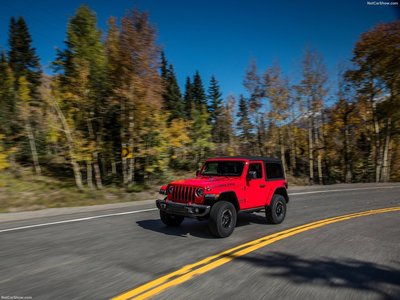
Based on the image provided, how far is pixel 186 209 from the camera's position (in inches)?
275

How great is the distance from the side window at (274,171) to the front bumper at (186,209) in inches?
111

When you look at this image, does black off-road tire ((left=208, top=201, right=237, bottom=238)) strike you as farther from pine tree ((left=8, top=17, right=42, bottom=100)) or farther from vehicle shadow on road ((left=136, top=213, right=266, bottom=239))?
pine tree ((left=8, top=17, right=42, bottom=100))

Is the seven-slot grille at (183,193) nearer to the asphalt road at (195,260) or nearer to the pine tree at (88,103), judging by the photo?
the asphalt road at (195,260)

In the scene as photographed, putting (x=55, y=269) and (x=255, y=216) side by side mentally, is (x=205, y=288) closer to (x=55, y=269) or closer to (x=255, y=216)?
(x=55, y=269)

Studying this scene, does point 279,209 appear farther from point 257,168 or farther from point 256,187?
point 257,168

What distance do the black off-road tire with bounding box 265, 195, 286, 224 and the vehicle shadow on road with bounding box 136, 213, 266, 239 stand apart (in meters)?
0.45

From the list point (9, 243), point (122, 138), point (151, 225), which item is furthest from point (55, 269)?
point (122, 138)

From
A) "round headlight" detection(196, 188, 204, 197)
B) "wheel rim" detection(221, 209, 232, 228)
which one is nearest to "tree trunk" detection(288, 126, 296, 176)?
"wheel rim" detection(221, 209, 232, 228)

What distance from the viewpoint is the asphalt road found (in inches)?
167

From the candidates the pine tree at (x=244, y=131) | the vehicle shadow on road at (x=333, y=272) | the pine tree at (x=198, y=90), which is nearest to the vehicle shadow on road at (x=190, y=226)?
the vehicle shadow on road at (x=333, y=272)

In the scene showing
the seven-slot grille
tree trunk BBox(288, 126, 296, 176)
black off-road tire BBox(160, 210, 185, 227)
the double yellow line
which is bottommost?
the double yellow line

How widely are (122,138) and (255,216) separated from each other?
37.4 feet

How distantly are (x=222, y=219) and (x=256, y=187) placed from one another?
5.19 ft

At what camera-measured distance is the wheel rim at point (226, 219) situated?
23.6 ft
